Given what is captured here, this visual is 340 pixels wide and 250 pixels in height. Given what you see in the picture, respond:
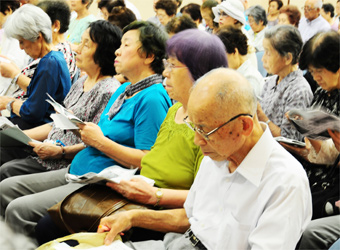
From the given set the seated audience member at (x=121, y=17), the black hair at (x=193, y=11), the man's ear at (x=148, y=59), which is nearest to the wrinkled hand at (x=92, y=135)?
the man's ear at (x=148, y=59)

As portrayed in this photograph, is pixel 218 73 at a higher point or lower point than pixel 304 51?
higher


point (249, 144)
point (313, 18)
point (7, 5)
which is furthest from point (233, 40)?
point (313, 18)

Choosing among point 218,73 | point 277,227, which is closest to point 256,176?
point 277,227

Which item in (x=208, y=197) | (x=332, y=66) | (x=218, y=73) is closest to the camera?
(x=218, y=73)

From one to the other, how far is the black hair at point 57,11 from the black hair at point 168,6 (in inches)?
81.6

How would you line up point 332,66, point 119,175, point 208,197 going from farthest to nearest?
point 332,66, point 119,175, point 208,197

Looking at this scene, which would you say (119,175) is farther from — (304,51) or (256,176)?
(304,51)

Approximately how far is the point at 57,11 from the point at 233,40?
1498 mm

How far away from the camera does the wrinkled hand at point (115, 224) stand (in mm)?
1623

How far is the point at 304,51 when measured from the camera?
237cm

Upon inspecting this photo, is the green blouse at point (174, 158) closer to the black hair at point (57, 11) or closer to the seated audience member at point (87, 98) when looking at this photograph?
the seated audience member at point (87, 98)

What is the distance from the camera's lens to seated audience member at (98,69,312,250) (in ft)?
4.10

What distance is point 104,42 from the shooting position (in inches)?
107

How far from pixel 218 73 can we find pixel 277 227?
49cm
